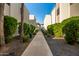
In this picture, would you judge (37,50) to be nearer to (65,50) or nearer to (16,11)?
(65,50)

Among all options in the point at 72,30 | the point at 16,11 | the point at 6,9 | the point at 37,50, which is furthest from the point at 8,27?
the point at 72,30

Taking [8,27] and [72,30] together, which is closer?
[8,27]

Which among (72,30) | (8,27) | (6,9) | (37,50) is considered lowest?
(37,50)

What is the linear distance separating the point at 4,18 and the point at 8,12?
116 cm

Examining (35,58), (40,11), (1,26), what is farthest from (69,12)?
(35,58)

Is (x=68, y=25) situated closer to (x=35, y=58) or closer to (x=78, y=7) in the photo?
(x=78, y=7)

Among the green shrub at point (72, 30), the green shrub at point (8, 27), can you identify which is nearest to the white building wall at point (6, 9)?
the green shrub at point (8, 27)

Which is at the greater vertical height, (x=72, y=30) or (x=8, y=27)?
(x=8, y=27)

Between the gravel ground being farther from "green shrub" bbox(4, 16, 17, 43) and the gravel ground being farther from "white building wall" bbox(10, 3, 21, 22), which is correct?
"white building wall" bbox(10, 3, 21, 22)

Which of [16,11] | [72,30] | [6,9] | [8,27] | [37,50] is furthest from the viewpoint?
[16,11]

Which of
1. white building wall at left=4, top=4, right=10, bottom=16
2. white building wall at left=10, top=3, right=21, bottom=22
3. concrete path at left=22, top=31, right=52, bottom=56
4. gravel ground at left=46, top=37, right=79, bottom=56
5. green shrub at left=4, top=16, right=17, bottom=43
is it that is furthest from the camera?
Result: white building wall at left=10, top=3, right=21, bottom=22

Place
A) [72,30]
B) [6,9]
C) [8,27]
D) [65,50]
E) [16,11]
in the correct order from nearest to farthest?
[65,50]
[8,27]
[72,30]
[6,9]
[16,11]

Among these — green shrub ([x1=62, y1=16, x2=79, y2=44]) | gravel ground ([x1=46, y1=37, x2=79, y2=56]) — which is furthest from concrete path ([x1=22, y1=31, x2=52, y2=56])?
green shrub ([x1=62, y1=16, x2=79, y2=44])

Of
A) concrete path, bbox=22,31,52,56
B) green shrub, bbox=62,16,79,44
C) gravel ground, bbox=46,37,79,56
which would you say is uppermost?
green shrub, bbox=62,16,79,44
